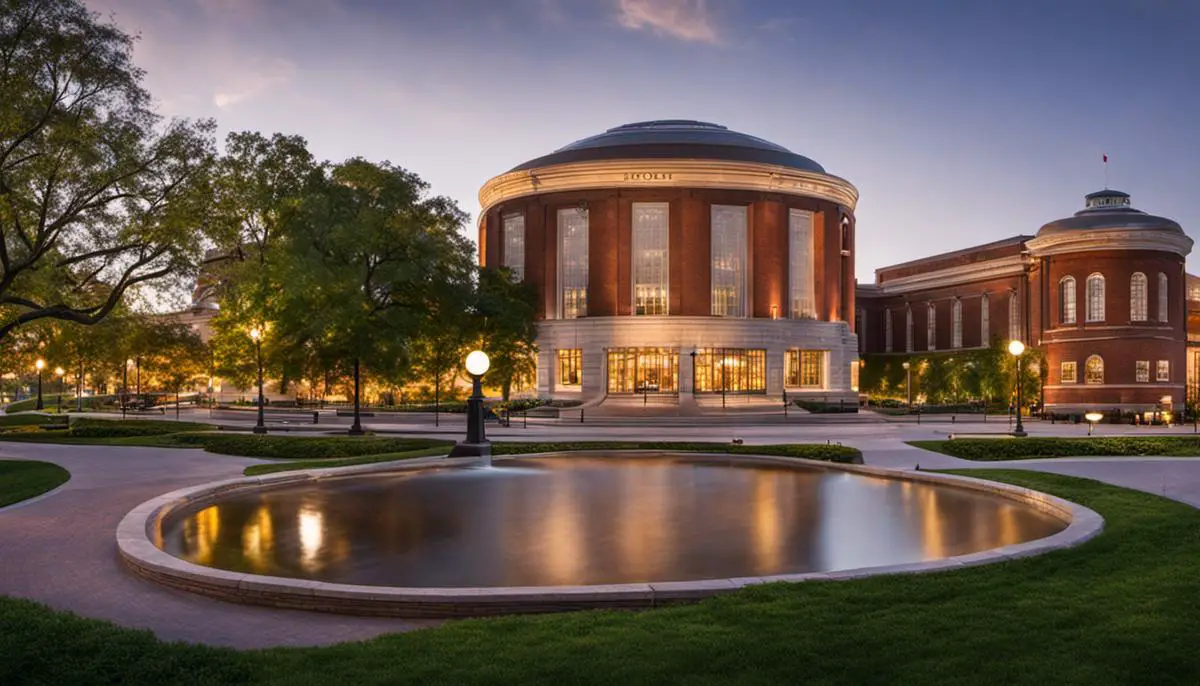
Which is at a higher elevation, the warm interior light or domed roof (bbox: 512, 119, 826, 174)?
domed roof (bbox: 512, 119, 826, 174)

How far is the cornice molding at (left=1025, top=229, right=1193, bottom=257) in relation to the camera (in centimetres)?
6631

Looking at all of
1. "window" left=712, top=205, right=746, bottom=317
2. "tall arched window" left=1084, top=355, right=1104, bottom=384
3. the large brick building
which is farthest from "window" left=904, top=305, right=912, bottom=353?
"window" left=712, top=205, right=746, bottom=317

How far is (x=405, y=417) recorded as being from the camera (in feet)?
172

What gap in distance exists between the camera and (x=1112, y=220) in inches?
2660

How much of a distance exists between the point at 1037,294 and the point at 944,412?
1719 centimetres

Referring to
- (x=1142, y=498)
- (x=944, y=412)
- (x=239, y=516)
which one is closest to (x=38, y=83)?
(x=239, y=516)

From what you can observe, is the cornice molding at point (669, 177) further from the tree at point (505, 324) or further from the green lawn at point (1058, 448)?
the green lawn at point (1058, 448)

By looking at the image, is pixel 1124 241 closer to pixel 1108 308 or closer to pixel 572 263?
pixel 1108 308

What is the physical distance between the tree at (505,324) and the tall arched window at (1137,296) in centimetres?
4933

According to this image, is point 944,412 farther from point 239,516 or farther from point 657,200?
point 239,516

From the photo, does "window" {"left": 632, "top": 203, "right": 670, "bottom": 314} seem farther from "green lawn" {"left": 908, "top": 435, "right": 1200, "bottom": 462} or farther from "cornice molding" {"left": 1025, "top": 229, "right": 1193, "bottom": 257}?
"green lawn" {"left": 908, "top": 435, "right": 1200, "bottom": 462}

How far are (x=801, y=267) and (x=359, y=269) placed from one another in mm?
44076

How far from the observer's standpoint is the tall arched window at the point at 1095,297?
6738 cm

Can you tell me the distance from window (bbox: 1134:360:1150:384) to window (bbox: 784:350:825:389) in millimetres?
24890
